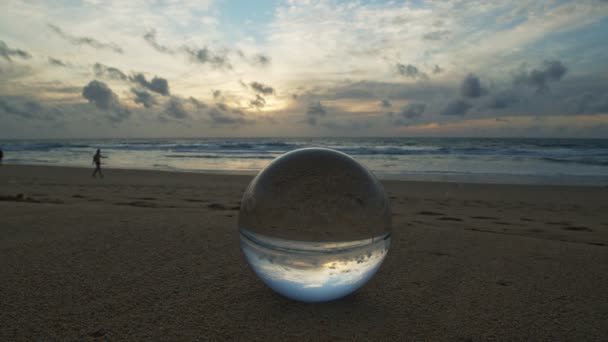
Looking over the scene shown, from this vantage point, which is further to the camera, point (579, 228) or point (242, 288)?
point (579, 228)

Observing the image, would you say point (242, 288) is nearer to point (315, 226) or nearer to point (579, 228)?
point (315, 226)

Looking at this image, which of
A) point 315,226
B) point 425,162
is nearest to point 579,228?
point 315,226

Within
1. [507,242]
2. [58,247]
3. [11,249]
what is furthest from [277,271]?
[507,242]

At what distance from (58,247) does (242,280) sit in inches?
76.8

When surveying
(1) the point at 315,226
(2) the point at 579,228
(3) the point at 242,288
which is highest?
(1) the point at 315,226

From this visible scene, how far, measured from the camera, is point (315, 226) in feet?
6.83

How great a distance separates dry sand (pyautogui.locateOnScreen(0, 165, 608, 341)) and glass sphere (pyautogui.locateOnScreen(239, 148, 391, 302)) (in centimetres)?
28

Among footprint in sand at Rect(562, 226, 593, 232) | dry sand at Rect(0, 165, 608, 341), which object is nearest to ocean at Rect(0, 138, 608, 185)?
footprint in sand at Rect(562, 226, 593, 232)

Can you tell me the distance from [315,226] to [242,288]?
975 mm

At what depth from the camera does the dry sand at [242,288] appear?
2125 mm

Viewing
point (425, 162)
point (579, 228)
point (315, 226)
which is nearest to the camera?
point (315, 226)

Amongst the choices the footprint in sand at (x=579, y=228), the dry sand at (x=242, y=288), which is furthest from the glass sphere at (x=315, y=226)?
the footprint in sand at (x=579, y=228)

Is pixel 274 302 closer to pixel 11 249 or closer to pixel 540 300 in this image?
pixel 540 300

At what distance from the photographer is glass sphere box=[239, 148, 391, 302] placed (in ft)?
6.84
